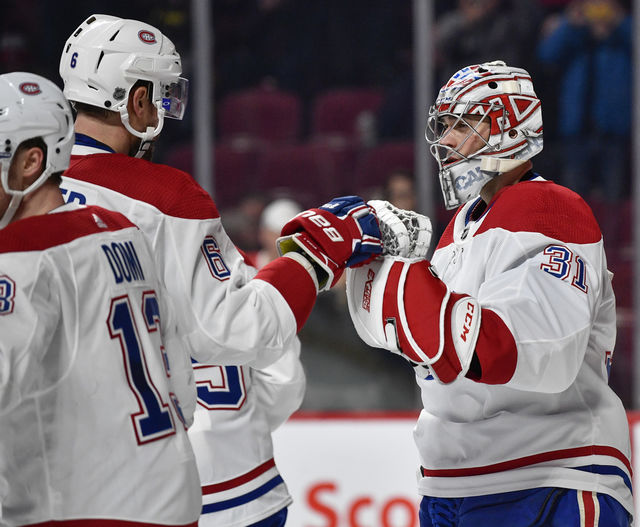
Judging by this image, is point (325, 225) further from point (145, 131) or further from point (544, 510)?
point (544, 510)

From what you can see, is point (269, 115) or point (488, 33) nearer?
point (488, 33)

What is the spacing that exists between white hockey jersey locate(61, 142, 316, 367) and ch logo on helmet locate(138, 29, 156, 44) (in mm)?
252

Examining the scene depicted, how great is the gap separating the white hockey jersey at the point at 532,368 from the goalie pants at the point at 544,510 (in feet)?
0.06

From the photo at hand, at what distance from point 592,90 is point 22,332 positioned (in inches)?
155

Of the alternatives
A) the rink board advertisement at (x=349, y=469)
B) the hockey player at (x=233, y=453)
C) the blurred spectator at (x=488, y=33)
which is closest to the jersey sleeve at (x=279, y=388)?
the hockey player at (x=233, y=453)

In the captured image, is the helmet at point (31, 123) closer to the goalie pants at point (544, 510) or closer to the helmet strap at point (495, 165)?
the helmet strap at point (495, 165)

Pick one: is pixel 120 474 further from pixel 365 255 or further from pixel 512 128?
pixel 512 128

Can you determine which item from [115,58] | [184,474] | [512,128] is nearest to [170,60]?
[115,58]

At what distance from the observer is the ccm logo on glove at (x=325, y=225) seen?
225cm

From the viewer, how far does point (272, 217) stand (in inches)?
197

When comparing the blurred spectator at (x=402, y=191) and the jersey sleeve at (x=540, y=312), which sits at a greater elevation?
the jersey sleeve at (x=540, y=312)

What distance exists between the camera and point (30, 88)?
1762 millimetres

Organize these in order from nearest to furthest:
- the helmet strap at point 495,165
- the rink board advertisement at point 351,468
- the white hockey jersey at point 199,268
A: the white hockey jersey at point 199,268, the helmet strap at point 495,165, the rink board advertisement at point 351,468

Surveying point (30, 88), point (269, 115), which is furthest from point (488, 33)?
point (30, 88)
